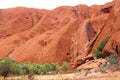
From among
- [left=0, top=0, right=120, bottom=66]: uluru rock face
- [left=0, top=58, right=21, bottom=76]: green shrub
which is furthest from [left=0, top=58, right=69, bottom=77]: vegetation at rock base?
[left=0, top=0, right=120, bottom=66]: uluru rock face

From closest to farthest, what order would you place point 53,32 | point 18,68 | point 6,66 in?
point 6,66, point 18,68, point 53,32

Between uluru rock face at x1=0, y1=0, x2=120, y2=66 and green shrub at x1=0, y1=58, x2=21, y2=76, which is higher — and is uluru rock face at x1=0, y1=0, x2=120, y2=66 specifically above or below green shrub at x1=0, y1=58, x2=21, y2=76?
below

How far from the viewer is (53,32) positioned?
3844 inches

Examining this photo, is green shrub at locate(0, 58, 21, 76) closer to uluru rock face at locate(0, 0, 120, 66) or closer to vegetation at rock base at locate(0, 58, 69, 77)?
vegetation at rock base at locate(0, 58, 69, 77)

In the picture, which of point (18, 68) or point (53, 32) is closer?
point (18, 68)

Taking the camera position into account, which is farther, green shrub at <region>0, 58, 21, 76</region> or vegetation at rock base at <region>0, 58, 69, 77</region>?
vegetation at rock base at <region>0, 58, 69, 77</region>

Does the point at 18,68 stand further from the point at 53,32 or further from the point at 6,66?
the point at 53,32

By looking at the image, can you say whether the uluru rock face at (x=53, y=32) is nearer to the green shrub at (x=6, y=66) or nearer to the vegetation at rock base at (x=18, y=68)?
the vegetation at rock base at (x=18, y=68)

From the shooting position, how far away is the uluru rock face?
83562mm

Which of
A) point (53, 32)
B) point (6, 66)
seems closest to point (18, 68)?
point (6, 66)

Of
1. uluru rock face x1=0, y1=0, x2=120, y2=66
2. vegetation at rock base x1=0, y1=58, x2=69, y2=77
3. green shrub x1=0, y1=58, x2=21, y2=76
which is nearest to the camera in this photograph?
green shrub x1=0, y1=58, x2=21, y2=76

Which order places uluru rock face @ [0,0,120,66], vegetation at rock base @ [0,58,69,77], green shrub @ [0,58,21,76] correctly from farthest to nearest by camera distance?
1. uluru rock face @ [0,0,120,66]
2. vegetation at rock base @ [0,58,69,77]
3. green shrub @ [0,58,21,76]

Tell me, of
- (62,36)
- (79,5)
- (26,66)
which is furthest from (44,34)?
(26,66)

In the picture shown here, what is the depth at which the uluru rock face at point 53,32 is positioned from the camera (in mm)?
83562
